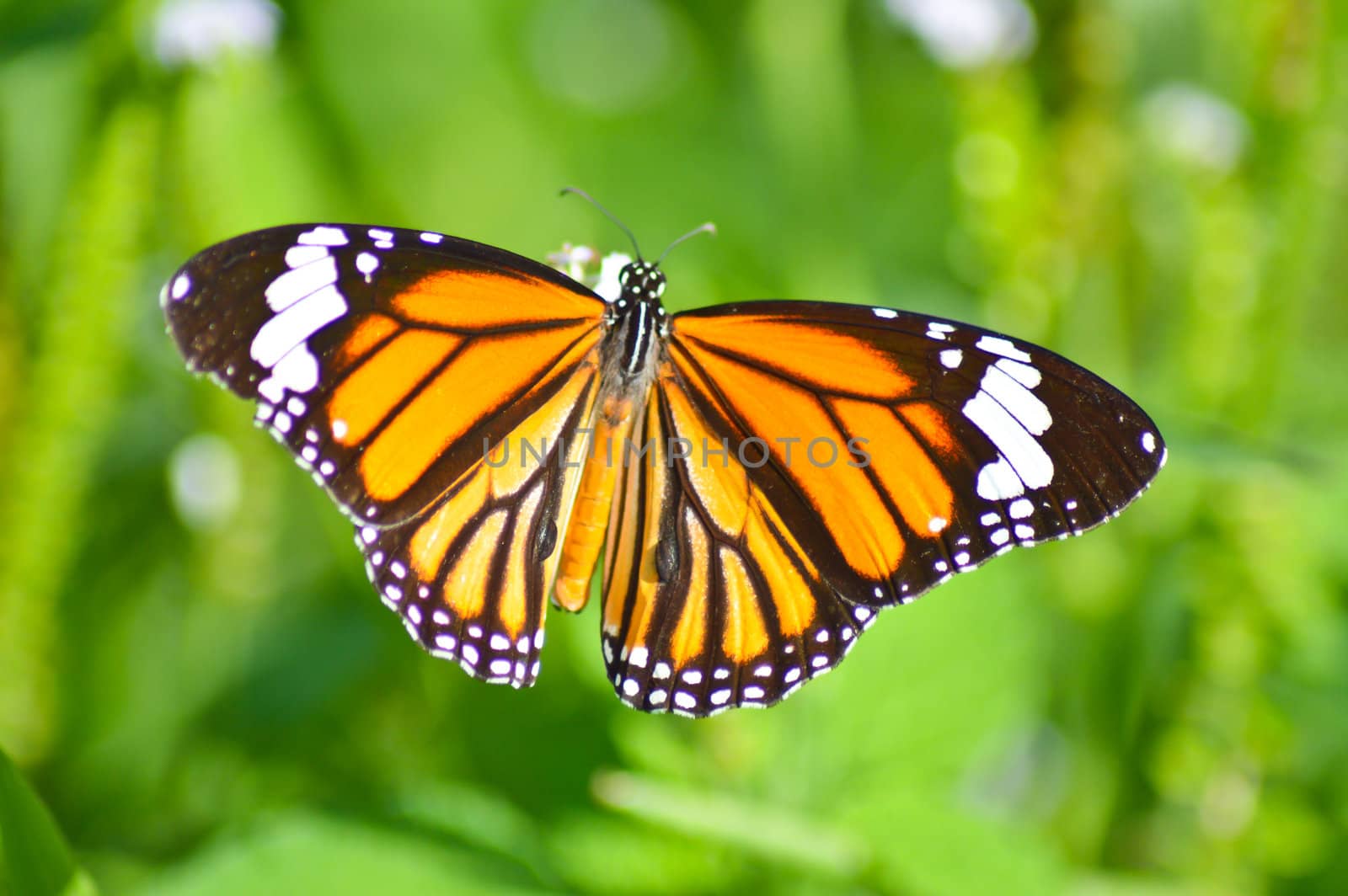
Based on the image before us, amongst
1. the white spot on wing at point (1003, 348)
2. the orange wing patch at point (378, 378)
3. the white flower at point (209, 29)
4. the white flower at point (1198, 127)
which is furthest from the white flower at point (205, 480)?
the white flower at point (1198, 127)

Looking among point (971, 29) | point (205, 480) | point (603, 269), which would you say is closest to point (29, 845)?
point (603, 269)

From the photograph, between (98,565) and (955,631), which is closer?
(955,631)

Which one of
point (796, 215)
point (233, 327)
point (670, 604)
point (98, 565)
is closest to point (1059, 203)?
point (796, 215)

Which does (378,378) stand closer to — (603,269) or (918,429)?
(603,269)

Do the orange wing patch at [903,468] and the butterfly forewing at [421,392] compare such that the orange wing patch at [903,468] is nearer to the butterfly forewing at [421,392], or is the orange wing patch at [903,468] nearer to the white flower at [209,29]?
the butterfly forewing at [421,392]

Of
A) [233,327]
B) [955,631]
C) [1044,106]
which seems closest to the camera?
[233,327]

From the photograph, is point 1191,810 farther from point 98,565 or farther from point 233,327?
point 98,565
